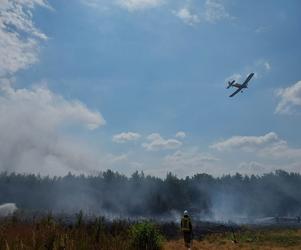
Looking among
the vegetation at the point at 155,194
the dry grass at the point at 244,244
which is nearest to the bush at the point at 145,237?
the dry grass at the point at 244,244

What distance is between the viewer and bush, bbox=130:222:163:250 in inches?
637

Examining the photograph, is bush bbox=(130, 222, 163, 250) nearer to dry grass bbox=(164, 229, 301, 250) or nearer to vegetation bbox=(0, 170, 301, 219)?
dry grass bbox=(164, 229, 301, 250)

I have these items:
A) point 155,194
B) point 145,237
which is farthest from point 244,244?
point 155,194

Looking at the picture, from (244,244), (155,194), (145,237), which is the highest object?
(155,194)

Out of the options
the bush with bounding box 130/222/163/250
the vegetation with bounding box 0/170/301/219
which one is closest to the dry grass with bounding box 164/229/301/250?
the bush with bounding box 130/222/163/250

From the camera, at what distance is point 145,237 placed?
16.6 m

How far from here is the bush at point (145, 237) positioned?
1617 cm

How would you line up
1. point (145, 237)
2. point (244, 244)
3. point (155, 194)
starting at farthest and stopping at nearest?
1. point (155, 194)
2. point (244, 244)
3. point (145, 237)

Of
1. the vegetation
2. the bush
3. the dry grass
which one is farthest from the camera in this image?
the vegetation

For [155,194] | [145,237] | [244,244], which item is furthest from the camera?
[155,194]

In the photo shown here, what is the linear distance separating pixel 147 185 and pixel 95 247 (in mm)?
129708

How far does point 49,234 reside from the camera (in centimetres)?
1113

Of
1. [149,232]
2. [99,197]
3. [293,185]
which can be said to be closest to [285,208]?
[293,185]

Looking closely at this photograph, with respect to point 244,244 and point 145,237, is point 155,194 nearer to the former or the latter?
point 244,244
